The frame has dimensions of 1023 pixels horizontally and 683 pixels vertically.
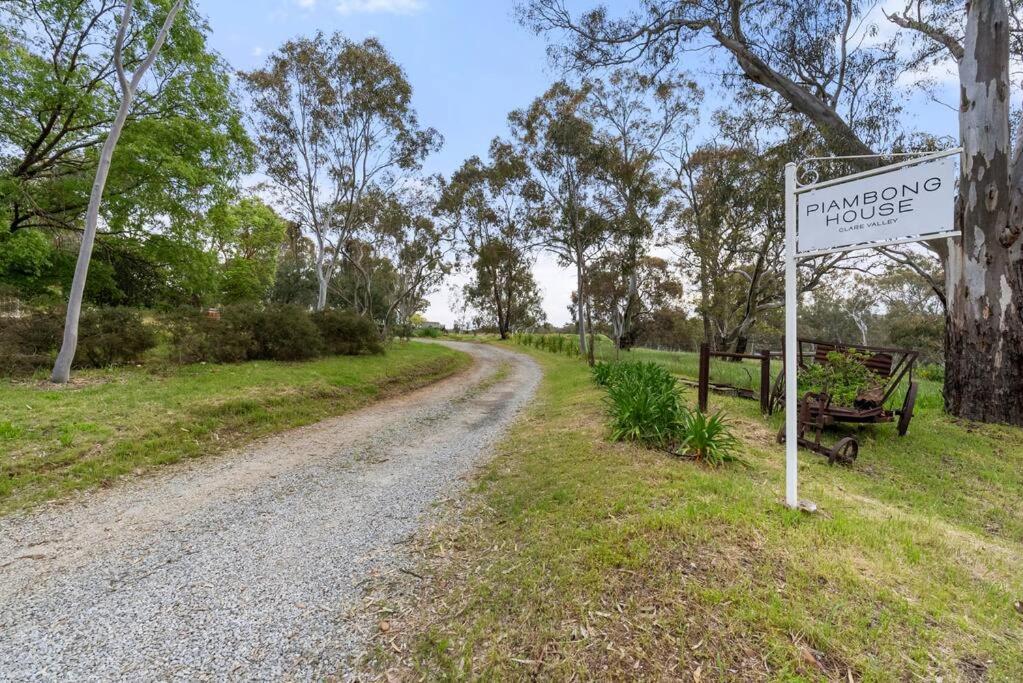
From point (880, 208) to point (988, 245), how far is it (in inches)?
231

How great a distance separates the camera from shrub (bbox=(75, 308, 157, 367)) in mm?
8024

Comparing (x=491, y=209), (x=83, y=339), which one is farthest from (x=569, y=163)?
(x=83, y=339)

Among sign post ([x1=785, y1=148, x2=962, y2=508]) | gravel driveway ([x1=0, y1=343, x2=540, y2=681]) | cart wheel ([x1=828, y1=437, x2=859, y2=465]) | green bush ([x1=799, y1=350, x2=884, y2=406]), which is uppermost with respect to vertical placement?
sign post ([x1=785, y1=148, x2=962, y2=508])

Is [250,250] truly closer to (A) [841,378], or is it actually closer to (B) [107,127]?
(B) [107,127]

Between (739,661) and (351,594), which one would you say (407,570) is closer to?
(351,594)

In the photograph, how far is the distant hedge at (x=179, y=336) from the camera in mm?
7637

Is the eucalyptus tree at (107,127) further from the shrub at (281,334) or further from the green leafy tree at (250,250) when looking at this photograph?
the green leafy tree at (250,250)

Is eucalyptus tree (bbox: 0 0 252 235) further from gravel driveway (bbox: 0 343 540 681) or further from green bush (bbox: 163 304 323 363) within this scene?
gravel driveway (bbox: 0 343 540 681)

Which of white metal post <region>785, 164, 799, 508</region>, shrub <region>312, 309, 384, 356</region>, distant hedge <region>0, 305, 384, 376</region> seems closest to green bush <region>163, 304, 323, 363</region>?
distant hedge <region>0, 305, 384, 376</region>

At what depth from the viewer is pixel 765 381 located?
6.25 metres

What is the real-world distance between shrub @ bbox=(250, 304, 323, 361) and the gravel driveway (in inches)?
247

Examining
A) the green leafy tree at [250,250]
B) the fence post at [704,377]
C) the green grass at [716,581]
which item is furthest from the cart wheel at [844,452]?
the green leafy tree at [250,250]

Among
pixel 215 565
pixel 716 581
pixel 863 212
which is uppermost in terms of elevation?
pixel 863 212

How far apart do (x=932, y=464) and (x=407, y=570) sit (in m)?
5.48
